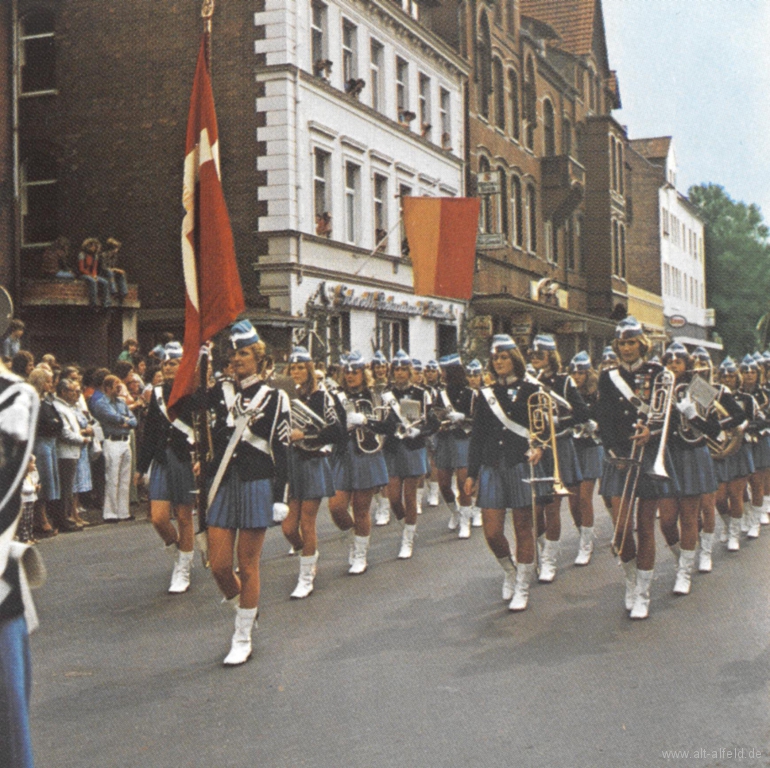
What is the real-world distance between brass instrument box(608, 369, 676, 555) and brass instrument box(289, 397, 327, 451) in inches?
91.2

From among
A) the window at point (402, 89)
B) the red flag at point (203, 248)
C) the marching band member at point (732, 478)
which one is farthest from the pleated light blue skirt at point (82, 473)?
the window at point (402, 89)

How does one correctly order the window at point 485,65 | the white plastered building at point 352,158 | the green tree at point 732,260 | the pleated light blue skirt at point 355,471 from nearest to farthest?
1. the pleated light blue skirt at point 355,471
2. the white plastered building at point 352,158
3. the window at point 485,65
4. the green tree at point 732,260

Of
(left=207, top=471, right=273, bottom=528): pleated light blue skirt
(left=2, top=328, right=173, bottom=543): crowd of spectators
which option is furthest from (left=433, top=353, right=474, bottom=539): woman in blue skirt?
(left=207, top=471, right=273, bottom=528): pleated light blue skirt

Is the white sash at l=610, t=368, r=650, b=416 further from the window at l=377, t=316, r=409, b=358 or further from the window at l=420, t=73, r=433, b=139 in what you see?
the window at l=420, t=73, r=433, b=139

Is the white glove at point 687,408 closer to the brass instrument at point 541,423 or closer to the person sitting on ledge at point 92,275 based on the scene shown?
the brass instrument at point 541,423

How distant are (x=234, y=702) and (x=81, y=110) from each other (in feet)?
77.0

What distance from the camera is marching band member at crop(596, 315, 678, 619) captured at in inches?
345

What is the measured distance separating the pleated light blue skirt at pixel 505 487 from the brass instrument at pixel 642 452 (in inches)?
25.0

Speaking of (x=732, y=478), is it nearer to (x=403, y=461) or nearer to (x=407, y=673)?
(x=403, y=461)

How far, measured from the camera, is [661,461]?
880 centimetres

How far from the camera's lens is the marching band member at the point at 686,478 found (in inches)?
368

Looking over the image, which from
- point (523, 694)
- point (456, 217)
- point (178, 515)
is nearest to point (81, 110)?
point (456, 217)

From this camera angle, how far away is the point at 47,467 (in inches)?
536

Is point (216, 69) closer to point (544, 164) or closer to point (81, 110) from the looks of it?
point (81, 110)
